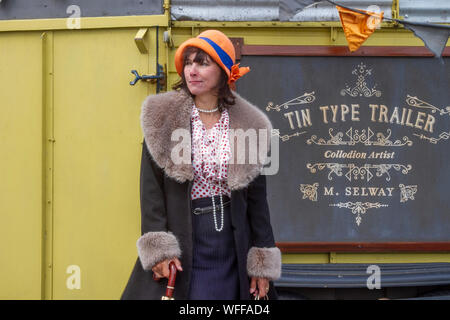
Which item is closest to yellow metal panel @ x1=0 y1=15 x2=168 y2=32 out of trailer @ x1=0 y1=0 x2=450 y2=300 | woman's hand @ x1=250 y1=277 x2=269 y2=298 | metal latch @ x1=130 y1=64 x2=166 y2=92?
trailer @ x1=0 y1=0 x2=450 y2=300

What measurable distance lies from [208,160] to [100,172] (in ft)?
6.13

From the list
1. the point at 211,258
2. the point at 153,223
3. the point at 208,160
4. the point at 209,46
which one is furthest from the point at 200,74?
the point at 211,258

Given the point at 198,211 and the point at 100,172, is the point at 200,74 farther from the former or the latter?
the point at 100,172

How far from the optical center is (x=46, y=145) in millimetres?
3744

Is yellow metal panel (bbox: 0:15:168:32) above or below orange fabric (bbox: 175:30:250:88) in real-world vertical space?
above

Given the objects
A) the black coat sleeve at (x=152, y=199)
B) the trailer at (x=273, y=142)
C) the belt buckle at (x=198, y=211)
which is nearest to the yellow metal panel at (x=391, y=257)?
the trailer at (x=273, y=142)

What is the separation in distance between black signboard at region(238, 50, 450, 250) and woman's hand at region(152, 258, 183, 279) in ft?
5.85

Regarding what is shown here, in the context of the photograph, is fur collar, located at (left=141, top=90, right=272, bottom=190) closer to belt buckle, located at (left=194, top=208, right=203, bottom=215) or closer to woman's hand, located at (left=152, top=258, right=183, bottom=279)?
belt buckle, located at (left=194, top=208, right=203, bottom=215)

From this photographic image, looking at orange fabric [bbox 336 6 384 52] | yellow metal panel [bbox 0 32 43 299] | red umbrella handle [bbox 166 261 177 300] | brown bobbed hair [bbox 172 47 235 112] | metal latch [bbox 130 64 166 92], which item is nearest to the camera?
red umbrella handle [bbox 166 261 177 300]

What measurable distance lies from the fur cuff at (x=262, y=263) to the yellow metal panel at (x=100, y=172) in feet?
A: 5.62

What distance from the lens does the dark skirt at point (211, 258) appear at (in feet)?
6.67

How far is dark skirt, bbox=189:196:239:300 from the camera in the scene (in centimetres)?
203

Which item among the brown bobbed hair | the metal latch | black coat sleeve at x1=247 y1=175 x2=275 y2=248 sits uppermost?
the metal latch

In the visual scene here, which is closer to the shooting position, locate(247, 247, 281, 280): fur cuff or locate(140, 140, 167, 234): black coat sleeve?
locate(140, 140, 167, 234): black coat sleeve
